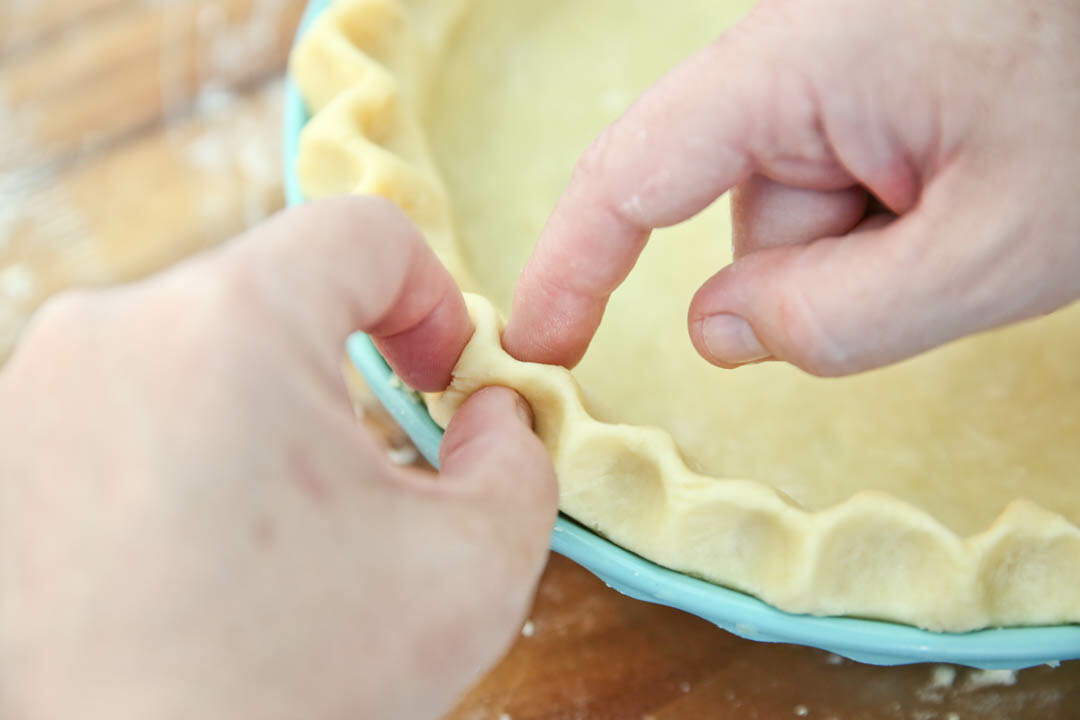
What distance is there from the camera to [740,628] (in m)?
0.49

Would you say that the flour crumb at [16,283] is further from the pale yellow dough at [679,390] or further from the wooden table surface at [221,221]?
the pale yellow dough at [679,390]

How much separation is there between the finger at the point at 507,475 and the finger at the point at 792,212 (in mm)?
160

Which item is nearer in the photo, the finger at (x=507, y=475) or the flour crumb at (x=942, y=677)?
the finger at (x=507, y=475)

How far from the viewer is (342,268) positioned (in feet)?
1.03

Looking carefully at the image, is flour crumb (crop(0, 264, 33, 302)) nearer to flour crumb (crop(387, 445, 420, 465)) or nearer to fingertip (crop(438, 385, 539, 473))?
flour crumb (crop(387, 445, 420, 465))

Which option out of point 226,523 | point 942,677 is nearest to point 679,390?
point 942,677

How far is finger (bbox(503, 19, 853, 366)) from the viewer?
403 millimetres

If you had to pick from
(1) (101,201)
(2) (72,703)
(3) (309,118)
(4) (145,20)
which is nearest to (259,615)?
(2) (72,703)

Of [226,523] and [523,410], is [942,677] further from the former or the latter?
[226,523]

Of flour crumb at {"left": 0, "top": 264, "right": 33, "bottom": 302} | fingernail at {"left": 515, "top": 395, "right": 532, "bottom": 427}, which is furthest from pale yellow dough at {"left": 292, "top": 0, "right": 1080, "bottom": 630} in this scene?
flour crumb at {"left": 0, "top": 264, "right": 33, "bottom": 302}

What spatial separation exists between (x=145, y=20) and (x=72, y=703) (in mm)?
726

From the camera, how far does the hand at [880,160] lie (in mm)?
376

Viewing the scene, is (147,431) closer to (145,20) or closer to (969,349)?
(969,349)

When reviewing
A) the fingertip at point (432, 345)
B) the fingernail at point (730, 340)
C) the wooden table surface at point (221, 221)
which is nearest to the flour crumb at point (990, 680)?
the wooden table surface at point (221, 221)
